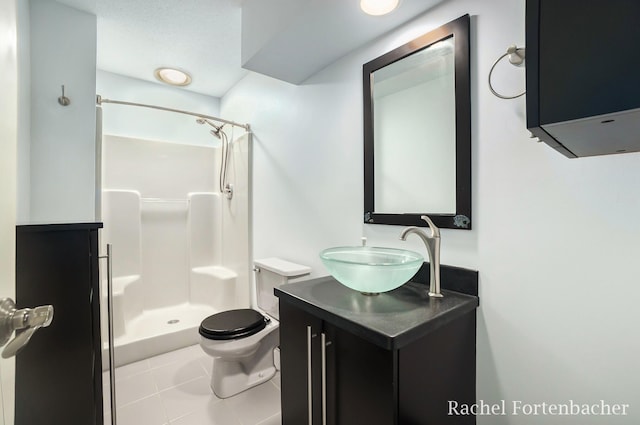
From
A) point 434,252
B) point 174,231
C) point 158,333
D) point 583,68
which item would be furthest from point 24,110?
point 583,68

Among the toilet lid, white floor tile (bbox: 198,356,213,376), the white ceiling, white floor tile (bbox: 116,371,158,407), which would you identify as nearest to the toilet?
the toilet lid

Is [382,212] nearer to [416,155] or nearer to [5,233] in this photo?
[416,155]

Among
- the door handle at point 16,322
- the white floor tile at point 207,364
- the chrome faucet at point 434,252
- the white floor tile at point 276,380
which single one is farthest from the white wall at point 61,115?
the chrome faucet at point 434,252

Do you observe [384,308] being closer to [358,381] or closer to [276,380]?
[358,381]

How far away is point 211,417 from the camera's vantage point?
5.24 ft

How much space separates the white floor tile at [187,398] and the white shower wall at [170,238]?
0.57m

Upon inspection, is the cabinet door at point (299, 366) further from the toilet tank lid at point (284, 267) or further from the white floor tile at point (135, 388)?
the white floor tile at point (135, 388)

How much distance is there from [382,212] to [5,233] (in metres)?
1.33

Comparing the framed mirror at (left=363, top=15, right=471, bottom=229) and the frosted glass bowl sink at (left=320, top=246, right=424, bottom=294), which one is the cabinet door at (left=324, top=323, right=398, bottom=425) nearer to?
the frosted glass bowl sink at (left=320, top=246, right=424, bottom=294)

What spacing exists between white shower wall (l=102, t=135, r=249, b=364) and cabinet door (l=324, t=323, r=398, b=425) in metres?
1.74

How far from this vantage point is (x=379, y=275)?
1024 millimetres

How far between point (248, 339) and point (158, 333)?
1.10 m

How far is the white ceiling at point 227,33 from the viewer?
1290 mm

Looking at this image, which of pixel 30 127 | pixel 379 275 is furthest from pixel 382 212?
pixel 30 127
